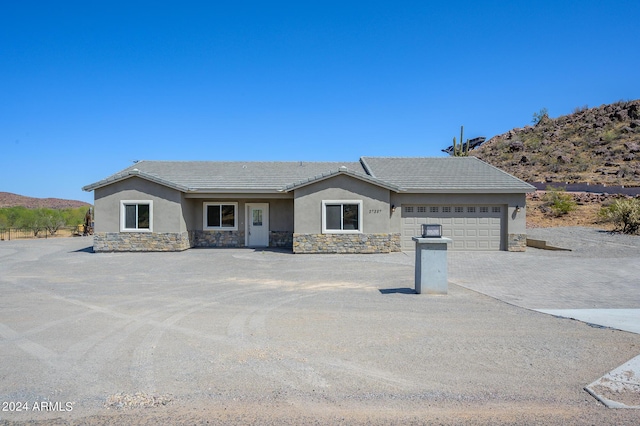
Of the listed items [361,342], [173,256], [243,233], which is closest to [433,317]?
[361,342]

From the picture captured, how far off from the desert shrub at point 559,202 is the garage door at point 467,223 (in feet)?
45.3

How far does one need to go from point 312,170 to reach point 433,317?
17576mm

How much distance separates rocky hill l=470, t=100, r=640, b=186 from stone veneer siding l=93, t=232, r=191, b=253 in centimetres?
Answer: 3585

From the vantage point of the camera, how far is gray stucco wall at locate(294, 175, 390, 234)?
66.2ft

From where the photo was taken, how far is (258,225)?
2288cm

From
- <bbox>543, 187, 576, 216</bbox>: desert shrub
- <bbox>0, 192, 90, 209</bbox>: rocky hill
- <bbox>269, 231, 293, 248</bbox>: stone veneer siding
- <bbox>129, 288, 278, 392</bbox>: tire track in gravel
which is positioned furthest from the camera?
<bbox>0, 192, 90, 209</bbox>: rocky hill

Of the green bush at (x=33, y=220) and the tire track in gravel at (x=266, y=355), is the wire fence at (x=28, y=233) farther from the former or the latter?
the tire track in gravel at (x=266, y=355)

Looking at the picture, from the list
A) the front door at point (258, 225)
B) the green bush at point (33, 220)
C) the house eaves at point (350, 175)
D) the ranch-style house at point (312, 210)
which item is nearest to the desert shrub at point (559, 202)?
the ranch-style house at point (312, 210)

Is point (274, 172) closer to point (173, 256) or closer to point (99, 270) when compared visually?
point (173, 256)

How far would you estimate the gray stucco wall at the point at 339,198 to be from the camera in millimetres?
20188

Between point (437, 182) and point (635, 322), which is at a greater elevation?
point (437, 182)

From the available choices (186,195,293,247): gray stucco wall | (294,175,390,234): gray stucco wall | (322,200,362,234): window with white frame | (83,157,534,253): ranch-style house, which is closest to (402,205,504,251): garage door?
(83,157,534,253): ranch-style house

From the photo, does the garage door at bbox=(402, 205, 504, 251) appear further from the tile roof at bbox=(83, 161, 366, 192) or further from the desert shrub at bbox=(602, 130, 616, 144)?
the desert shrub at bbox=(602, 130, 616, 144)

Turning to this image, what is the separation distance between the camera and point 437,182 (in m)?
21.3
